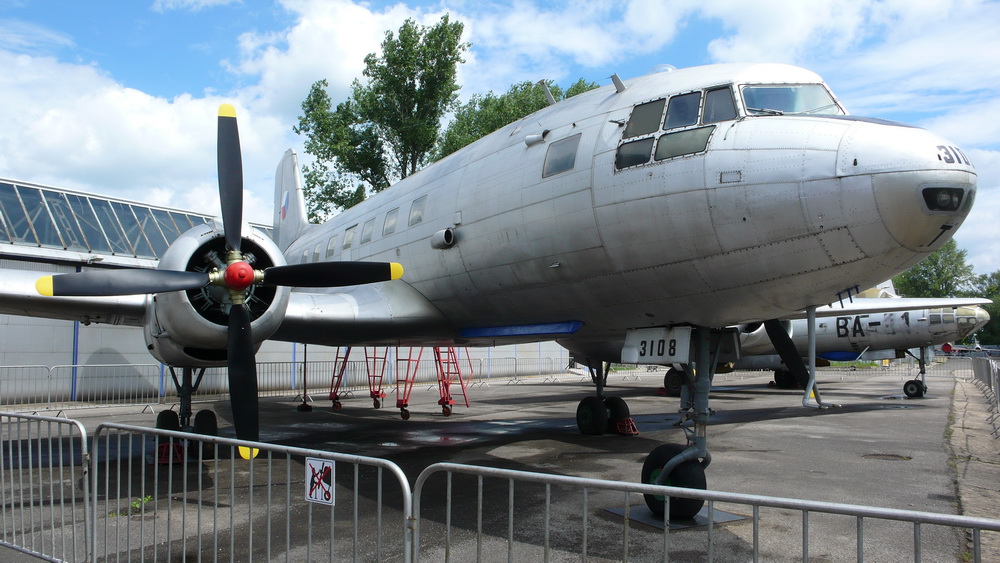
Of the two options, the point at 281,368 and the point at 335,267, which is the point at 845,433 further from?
the point at 281,368

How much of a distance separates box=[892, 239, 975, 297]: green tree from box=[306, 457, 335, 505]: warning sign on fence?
11097 cm

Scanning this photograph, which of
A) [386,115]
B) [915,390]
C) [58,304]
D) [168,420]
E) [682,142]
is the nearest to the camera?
[682,142]

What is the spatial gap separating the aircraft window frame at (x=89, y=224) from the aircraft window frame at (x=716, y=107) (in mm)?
22239

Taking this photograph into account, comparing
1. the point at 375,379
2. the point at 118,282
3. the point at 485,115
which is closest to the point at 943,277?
the point at 485,115

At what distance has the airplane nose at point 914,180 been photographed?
495cm

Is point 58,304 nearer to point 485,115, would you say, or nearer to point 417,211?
point 417,211

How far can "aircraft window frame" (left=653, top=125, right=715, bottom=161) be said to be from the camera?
6125 millimetres

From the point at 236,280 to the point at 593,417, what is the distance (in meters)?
7.20

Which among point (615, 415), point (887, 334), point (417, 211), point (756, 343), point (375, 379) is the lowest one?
point (375, 379)

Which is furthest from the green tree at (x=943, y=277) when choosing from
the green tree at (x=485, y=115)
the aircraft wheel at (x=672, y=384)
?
the aircraft wheel at (x=672, y=384)

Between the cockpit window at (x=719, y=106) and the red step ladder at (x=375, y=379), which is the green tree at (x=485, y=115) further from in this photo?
the cockpit window at (x=719, y=106)

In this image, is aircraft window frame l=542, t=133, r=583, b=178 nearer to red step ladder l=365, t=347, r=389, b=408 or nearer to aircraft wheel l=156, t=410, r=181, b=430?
aircraft wheel l=156, t=410, r=181, b=430

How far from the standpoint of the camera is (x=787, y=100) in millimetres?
6297

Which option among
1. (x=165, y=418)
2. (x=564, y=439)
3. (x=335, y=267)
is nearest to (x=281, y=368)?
(x=165, y=418)
